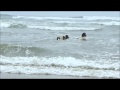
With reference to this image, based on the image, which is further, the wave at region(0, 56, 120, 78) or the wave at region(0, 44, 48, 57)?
the wave at region(0, 44, 48, 57)

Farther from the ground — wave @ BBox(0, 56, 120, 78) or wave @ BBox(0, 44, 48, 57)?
wave @ BBox(0, 56, 120, 78)

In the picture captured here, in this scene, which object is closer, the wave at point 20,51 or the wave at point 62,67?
the wave at point 62,67

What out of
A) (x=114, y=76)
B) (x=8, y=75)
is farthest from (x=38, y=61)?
(x=114, y=76)

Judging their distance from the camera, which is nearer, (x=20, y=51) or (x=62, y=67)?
(x=62, y=67)

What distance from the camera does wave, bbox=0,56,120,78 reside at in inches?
236

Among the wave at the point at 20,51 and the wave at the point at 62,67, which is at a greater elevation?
the wave at the point at 62,67

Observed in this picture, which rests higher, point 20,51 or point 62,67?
point 62,67

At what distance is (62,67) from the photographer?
6.61 meters

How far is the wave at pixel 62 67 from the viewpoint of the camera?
601cm

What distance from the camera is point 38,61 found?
7305 millimetres
